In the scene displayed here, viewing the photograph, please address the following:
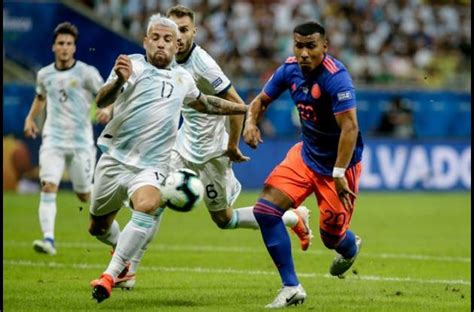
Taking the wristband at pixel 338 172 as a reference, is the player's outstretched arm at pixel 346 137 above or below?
above

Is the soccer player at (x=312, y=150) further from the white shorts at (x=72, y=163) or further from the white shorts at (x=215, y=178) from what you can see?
the white shorts at (x=72, y=163)

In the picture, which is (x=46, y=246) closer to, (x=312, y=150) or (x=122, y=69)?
(x=312, y=150)

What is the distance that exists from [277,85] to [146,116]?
4.02 ft

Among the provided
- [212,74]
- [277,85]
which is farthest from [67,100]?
[277,85]

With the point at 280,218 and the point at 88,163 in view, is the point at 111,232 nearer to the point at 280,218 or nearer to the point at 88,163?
the point at 280,218

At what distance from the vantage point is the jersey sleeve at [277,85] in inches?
393

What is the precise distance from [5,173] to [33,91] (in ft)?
6.19

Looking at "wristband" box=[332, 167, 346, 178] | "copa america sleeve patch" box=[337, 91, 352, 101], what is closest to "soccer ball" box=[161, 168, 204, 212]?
"wristband" box=[332, 167, 346, 178]

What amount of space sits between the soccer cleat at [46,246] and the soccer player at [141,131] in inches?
162

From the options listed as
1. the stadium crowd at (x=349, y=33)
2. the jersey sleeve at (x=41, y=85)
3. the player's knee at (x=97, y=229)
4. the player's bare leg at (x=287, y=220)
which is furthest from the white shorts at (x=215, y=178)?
the stadium crowd at (x=349, y=33)

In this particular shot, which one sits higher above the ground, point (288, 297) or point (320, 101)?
point (320, 101)

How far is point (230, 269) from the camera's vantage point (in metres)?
12.7

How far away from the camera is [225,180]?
38.5 ft

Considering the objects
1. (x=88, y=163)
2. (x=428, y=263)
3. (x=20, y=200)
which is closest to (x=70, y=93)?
(x=88, y=163)
